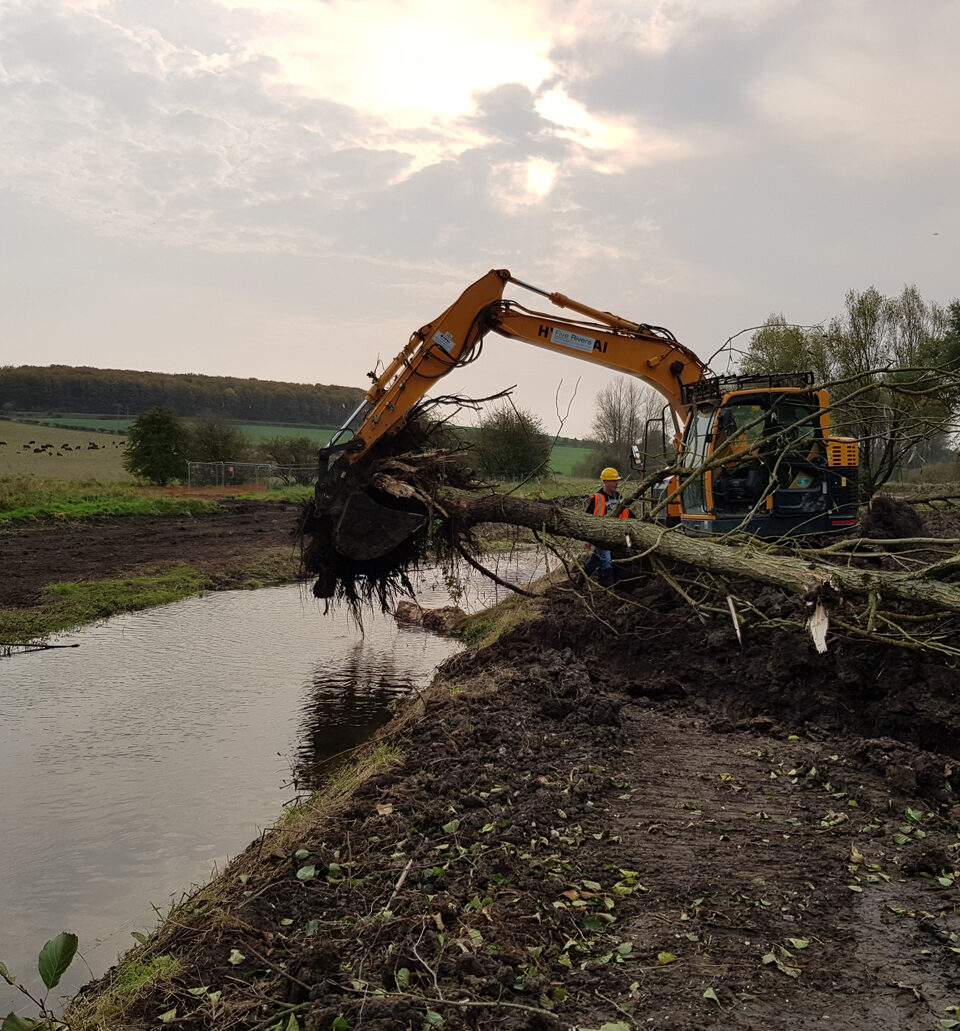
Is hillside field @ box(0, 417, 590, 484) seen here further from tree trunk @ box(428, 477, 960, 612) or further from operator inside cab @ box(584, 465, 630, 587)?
tree trunk @ box(428, 477, 960, 612)

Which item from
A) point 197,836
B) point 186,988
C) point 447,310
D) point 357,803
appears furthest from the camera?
point 447,310

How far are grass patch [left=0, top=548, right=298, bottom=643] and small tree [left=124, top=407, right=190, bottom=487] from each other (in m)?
18.1

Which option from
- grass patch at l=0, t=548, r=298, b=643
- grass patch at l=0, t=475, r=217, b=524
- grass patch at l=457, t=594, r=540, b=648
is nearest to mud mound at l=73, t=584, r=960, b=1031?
grass patch at l=457, t=594, r=540, b=648

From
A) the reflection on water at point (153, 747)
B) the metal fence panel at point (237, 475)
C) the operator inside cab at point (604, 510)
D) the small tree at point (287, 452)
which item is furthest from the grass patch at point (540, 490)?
the small tree at point (287, 452)

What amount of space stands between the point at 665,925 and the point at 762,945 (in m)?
0.42

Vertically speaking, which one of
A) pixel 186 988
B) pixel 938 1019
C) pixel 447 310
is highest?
pixel 447 310

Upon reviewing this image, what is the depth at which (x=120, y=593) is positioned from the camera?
1458 centimetres

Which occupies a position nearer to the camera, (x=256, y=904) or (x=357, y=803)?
→ (x=256, y=904)

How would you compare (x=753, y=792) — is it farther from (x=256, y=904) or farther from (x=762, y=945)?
(x=256, y=904)

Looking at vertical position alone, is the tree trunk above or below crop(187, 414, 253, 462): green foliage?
below

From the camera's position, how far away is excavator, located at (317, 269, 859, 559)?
847cm

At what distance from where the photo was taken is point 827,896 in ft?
13.7

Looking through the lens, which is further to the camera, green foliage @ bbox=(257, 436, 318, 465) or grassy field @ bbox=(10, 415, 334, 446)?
grassy field @ bbox=(10, 415, 334, 446)

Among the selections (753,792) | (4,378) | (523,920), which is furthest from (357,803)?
(4,378)
